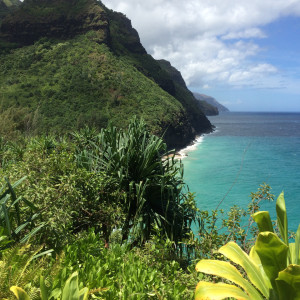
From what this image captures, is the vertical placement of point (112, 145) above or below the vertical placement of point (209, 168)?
above

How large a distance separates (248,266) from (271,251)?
0.31m

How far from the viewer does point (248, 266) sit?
1469 millimetres

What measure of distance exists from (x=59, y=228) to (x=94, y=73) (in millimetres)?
36238

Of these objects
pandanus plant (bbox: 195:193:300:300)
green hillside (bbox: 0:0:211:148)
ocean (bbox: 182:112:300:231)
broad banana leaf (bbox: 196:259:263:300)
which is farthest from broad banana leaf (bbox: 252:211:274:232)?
green hillside (bbox: 0:0:211:148)

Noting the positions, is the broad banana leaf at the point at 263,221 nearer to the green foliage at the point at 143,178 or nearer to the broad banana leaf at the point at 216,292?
the broad banana leaf at the point at 216,292

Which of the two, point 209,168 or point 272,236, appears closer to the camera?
point 272,236

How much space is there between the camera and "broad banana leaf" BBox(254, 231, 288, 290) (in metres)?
Answer: 1.19

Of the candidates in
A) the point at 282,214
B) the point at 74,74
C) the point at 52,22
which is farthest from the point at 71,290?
the point at 52,22

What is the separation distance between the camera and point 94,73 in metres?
35.9

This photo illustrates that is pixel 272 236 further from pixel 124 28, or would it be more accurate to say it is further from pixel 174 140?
pixel 124 28

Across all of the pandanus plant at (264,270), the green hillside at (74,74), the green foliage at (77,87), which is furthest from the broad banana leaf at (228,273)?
the green foliage at (77,87)

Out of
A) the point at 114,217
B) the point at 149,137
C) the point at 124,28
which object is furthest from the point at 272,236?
the point at 124,28

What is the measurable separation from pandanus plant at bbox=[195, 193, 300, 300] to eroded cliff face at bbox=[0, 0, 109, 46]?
45.2 m

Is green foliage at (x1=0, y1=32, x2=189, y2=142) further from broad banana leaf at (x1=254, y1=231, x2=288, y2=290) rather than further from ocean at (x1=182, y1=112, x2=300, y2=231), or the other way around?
broad banana leaf at (x1=254, y1=231, x2=288, y2=290)
